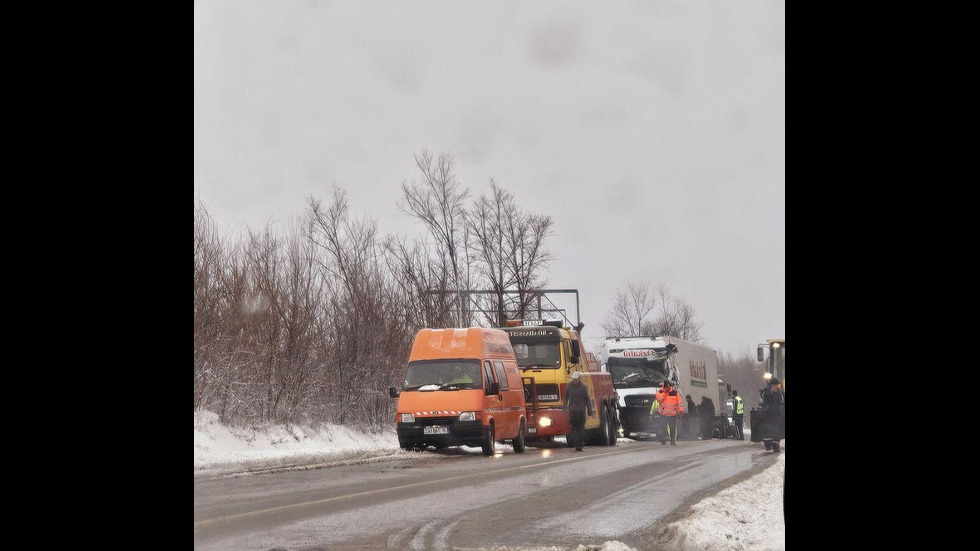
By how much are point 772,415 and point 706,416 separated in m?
18.5

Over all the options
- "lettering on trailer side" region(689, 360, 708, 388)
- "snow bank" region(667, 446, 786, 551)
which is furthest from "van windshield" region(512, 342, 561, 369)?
"lettering on trailer side" region(689, 360, 708, 388)

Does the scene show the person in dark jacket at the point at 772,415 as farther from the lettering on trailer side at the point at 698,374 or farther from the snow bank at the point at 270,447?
the lettering on trailer side at the point at 698,374

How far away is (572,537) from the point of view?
30.9ft

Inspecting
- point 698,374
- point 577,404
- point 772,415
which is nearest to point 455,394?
point 577,404

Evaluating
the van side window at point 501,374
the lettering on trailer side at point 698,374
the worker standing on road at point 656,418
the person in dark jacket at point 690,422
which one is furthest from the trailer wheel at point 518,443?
the lettering on trailer side at point 698,374

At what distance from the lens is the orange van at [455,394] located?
2175 cm

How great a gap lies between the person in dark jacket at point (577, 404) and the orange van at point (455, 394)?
291 centimetres

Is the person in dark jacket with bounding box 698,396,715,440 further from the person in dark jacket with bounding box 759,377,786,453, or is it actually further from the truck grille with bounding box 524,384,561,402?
the person in dark jacket with bounding box 759,377,786,453

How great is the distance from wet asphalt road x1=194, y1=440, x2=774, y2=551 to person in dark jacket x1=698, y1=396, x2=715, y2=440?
21.4 meters

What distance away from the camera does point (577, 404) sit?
26969 millimetres

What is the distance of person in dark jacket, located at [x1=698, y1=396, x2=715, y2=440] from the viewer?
4164 centimetres
